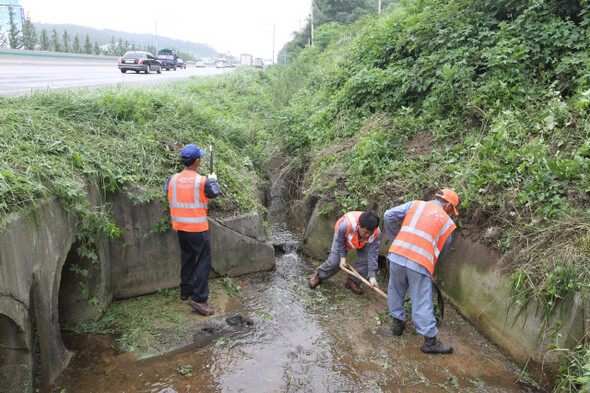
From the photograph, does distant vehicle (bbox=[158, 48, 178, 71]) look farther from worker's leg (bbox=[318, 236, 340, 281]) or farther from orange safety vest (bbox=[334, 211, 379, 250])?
orange safety vest (bbox=[334, 211, 379, 250])

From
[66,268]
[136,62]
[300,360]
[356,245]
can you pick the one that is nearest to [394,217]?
[356,245]

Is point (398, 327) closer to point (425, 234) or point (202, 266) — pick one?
point (425, 234)

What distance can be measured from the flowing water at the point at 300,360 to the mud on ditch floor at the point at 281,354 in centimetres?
1

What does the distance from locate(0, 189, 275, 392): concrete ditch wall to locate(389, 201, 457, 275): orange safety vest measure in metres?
2.61

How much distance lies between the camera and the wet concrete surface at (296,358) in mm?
3877

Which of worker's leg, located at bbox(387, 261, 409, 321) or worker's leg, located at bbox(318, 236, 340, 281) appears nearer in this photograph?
worker's leg, located at bbox(387, 261, 409, 321)

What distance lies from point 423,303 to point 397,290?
37 centimetres

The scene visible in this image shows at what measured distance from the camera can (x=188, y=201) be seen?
4.81 metres

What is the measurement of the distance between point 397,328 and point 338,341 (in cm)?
75

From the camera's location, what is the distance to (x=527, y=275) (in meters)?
3.99

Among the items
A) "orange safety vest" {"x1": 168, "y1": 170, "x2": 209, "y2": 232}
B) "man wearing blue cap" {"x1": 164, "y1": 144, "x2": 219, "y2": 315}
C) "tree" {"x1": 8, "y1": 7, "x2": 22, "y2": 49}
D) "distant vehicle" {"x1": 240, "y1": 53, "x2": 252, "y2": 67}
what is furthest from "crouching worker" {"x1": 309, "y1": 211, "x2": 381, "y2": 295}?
"distant vehicle" {"x1": 240, "y1": 53, "x2": 252, "y2": 67}

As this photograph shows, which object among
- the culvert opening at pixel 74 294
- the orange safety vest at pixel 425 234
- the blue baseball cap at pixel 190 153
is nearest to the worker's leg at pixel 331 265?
the orange safety vest at pixel 425 234

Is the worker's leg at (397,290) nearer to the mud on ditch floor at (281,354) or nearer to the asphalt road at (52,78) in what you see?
the mud on ditch floor at (281,354)

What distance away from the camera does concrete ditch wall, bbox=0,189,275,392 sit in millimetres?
3434
